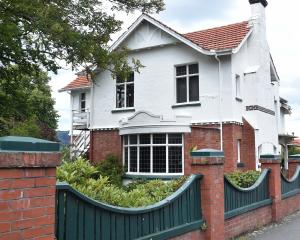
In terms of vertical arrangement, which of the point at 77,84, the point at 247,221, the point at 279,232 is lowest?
the point at 279,232

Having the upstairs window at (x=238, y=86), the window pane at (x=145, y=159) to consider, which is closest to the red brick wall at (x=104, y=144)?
the window pane at (x=145, y=159)

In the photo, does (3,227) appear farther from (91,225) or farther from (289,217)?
(289,217)

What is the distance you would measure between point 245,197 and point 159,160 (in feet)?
33.1

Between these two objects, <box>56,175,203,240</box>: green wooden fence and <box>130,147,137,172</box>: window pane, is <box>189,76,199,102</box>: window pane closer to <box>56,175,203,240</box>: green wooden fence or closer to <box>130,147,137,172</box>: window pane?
<box>130,147,137,172</box>: window pane

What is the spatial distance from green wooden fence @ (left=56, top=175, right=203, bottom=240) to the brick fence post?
0.58 m

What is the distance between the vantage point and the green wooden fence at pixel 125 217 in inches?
177

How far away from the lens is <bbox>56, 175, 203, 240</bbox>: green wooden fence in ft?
14.8

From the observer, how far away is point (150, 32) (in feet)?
71.1

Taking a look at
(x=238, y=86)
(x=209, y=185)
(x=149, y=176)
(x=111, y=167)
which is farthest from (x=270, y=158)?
(x=111, y=167)

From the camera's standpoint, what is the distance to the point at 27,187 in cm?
363

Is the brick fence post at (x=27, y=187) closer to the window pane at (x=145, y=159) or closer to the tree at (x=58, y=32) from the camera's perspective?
the tree at (x=58, y=32)

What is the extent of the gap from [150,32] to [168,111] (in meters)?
4.22

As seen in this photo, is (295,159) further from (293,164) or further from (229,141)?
(229,141)

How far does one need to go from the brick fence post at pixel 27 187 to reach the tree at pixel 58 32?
25.1 feet
